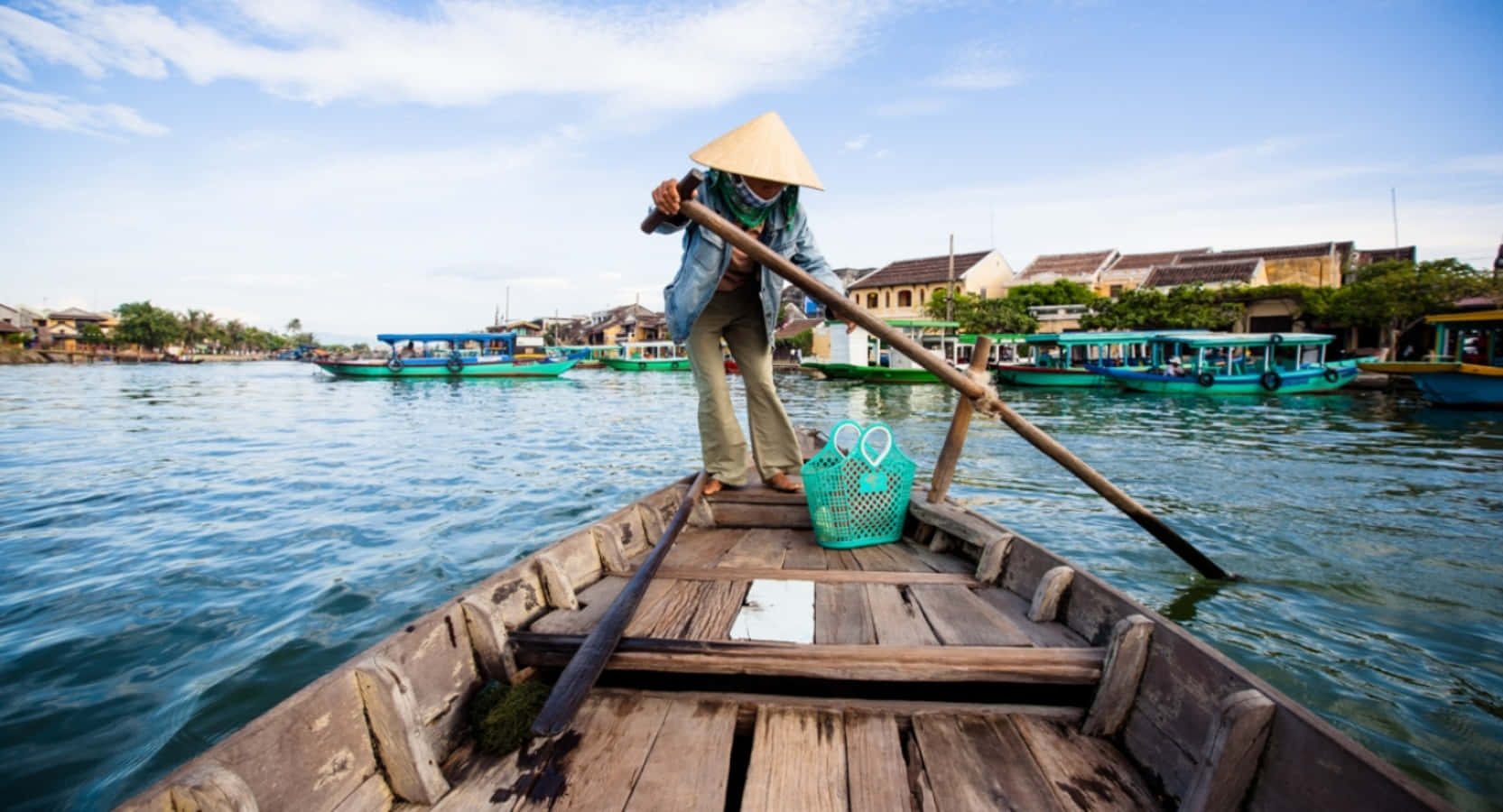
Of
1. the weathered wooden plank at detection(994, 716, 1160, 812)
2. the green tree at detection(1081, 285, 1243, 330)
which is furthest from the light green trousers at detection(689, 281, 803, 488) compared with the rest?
the green tree at detection(1081, 285, 1243, 330)

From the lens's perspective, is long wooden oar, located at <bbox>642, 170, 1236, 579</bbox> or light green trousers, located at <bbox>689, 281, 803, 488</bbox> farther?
light green trousers, located at <bbox>689, 281, 803, 488</bbox>

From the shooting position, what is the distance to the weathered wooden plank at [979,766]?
129 cm

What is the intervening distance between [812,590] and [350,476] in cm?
629

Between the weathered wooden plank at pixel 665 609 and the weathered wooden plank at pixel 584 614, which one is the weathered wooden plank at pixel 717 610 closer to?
the weathered wooden plank at pixel 665 609

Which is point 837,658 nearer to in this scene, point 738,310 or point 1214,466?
point 738,310

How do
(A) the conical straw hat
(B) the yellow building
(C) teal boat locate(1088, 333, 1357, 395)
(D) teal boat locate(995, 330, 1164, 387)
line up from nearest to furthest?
1. (A) the conical straw hat
2. (C) teal boat locate(1088, 333, 1357, 395)
3. (D) teal boat locate(995, 330, 1164, 387)
4. (B) the yellow building

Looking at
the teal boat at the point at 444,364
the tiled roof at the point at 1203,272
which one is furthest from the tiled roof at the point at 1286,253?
the teal boat at the point at 444,364

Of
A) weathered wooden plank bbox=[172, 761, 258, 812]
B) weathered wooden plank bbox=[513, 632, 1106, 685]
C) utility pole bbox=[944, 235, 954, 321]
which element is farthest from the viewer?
utility pole bbox=[944, 235, 954, 321]

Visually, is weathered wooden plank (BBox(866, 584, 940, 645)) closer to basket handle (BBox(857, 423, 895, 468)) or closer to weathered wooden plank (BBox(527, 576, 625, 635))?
Answer: basket handle (BBox(857, 423, 895, 468))

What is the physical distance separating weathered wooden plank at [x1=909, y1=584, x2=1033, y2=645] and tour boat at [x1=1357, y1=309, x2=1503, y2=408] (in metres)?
16.1

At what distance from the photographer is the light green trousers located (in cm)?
332

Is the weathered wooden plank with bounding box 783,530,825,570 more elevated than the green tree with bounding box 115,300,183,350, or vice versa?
the green tree with bounding box 115,300,183,350

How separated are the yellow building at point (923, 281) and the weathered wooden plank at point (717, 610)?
1250 inches

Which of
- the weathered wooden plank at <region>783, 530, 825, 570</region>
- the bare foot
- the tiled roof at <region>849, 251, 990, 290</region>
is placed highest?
the tiled roof at <region>849, 251, 990, 290</region>
